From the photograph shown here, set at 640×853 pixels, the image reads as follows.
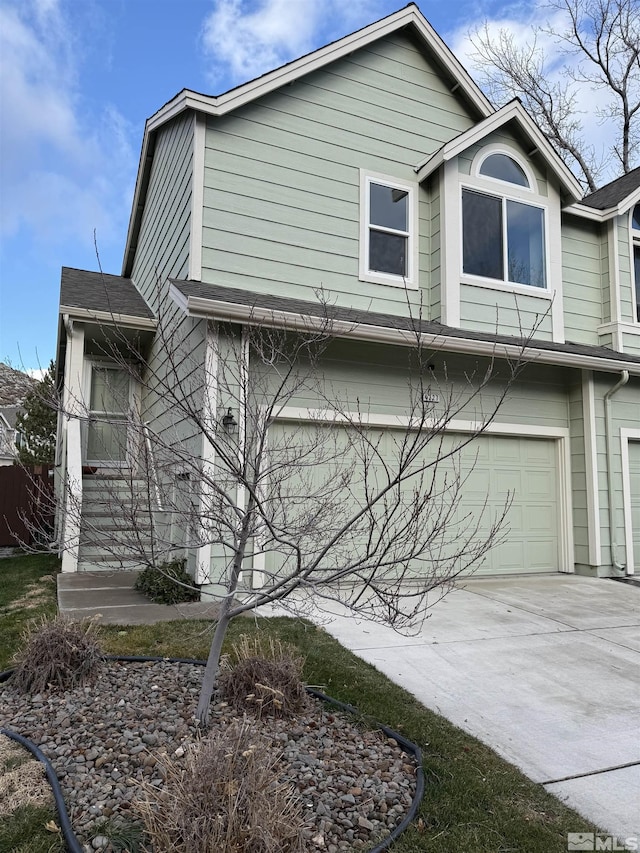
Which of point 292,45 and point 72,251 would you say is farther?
point 292,45

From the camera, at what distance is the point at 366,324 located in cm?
686

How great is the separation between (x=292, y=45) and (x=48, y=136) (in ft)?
30.6

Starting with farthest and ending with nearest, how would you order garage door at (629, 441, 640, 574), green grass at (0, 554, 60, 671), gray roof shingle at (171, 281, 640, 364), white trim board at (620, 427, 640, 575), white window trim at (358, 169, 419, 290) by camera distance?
1. garage door at (629, 441, 640, 574)
2. white trim board at (620, 427, 640, 575)
3. white window trim at (358, 169, 419, 290)
4. gray roof shingle at (171, 281, 640, 364)
5. green grass at (0, 554, 60, 671)

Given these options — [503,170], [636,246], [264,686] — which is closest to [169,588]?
[264,686]

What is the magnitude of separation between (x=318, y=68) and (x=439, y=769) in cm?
839

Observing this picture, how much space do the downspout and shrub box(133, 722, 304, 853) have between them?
7595 mm

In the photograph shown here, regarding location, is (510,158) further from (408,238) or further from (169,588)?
(169,588)

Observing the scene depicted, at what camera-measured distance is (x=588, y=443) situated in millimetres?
8664

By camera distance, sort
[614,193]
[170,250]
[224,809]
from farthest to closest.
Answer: [614,193]
[170,250]
[224,809]

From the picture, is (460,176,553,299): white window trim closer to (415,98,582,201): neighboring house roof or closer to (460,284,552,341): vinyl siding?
(460,284,552,341): vinyl siding

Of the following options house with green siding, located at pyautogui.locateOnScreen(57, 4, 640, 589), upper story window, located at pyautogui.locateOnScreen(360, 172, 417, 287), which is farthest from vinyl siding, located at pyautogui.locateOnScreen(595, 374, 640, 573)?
upper story window, located at pyautogui.locateOnScreen(360, 172, 417, 287)

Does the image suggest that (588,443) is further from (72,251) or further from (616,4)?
(616,4)

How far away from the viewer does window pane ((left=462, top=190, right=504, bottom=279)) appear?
8.47 m

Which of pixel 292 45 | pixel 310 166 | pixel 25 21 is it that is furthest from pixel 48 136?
pixel 310 166
